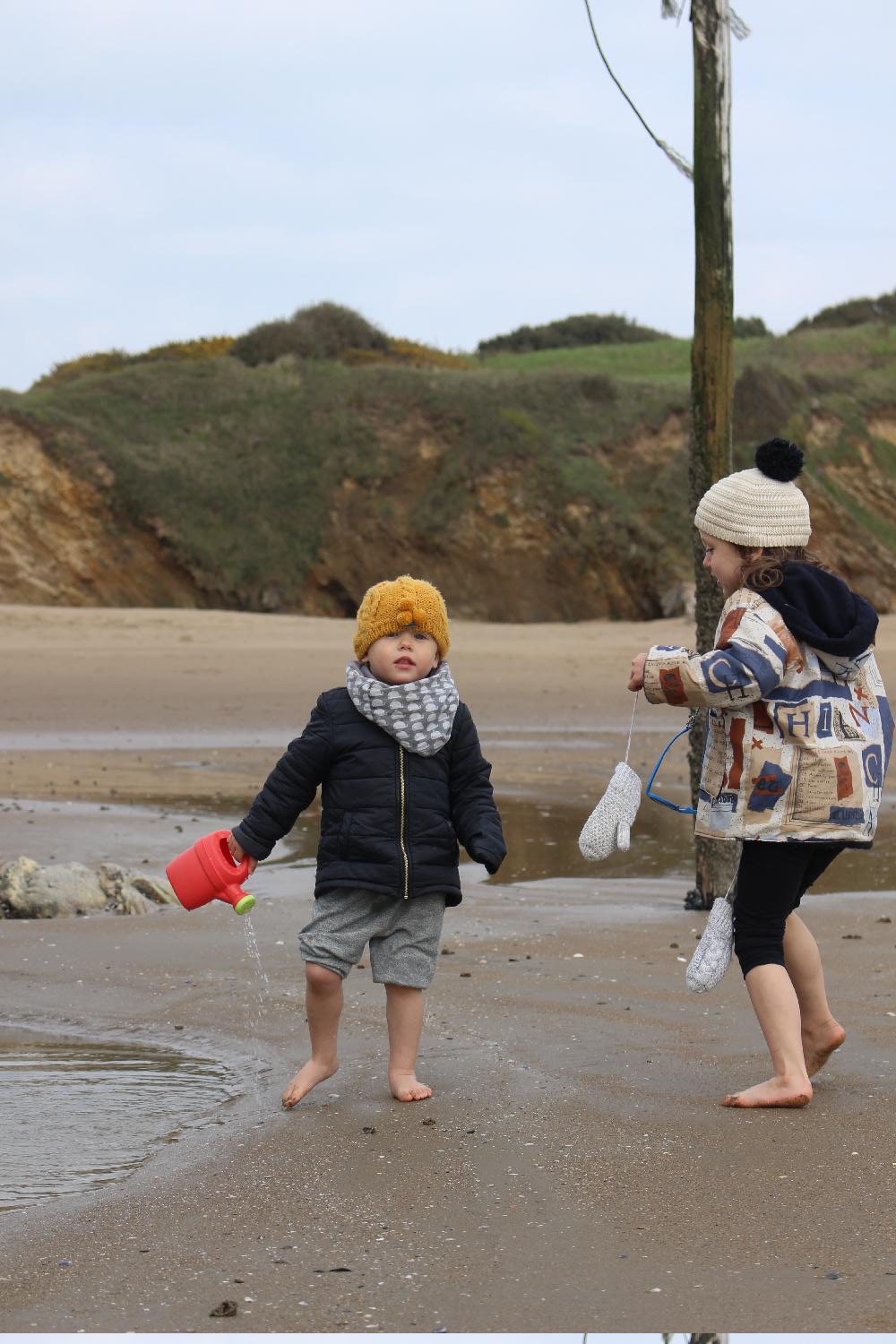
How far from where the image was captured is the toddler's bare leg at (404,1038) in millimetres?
4449

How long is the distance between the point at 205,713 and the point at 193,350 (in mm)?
28384

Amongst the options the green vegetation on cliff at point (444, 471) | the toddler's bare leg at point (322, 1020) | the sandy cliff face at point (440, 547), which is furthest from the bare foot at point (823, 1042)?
the green vegetation on cliff at point (444, 471)

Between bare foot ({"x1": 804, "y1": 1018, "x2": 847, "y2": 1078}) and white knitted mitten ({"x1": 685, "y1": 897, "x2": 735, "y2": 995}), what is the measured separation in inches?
13.8

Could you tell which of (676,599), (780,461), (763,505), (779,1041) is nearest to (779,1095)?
(779,1041)

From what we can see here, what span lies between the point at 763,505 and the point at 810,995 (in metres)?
1.41

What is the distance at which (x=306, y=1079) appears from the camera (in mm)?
4426

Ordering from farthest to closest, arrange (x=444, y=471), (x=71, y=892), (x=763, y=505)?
(x=444, y=471) < (x=71, y=892) < (x=763, y=505)

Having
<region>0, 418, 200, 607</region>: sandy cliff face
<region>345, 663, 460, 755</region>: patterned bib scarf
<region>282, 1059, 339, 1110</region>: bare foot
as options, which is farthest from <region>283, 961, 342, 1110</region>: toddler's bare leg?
<region>0, 418, 200, 607</region>: sandy cliff face

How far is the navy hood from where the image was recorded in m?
A: 4.32

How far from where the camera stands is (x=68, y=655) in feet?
61.0

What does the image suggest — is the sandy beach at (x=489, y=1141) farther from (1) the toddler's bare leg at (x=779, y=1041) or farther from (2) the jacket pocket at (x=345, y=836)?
(2) the jacket pocket at (x=345, y=836)

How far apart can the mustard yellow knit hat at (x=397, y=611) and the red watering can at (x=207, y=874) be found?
69 centimetres

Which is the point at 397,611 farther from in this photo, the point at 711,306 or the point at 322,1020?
the point at 711,306

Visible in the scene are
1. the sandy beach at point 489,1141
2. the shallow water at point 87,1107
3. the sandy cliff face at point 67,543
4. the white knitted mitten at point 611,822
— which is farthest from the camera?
the sandy cliff face at point 67,543
